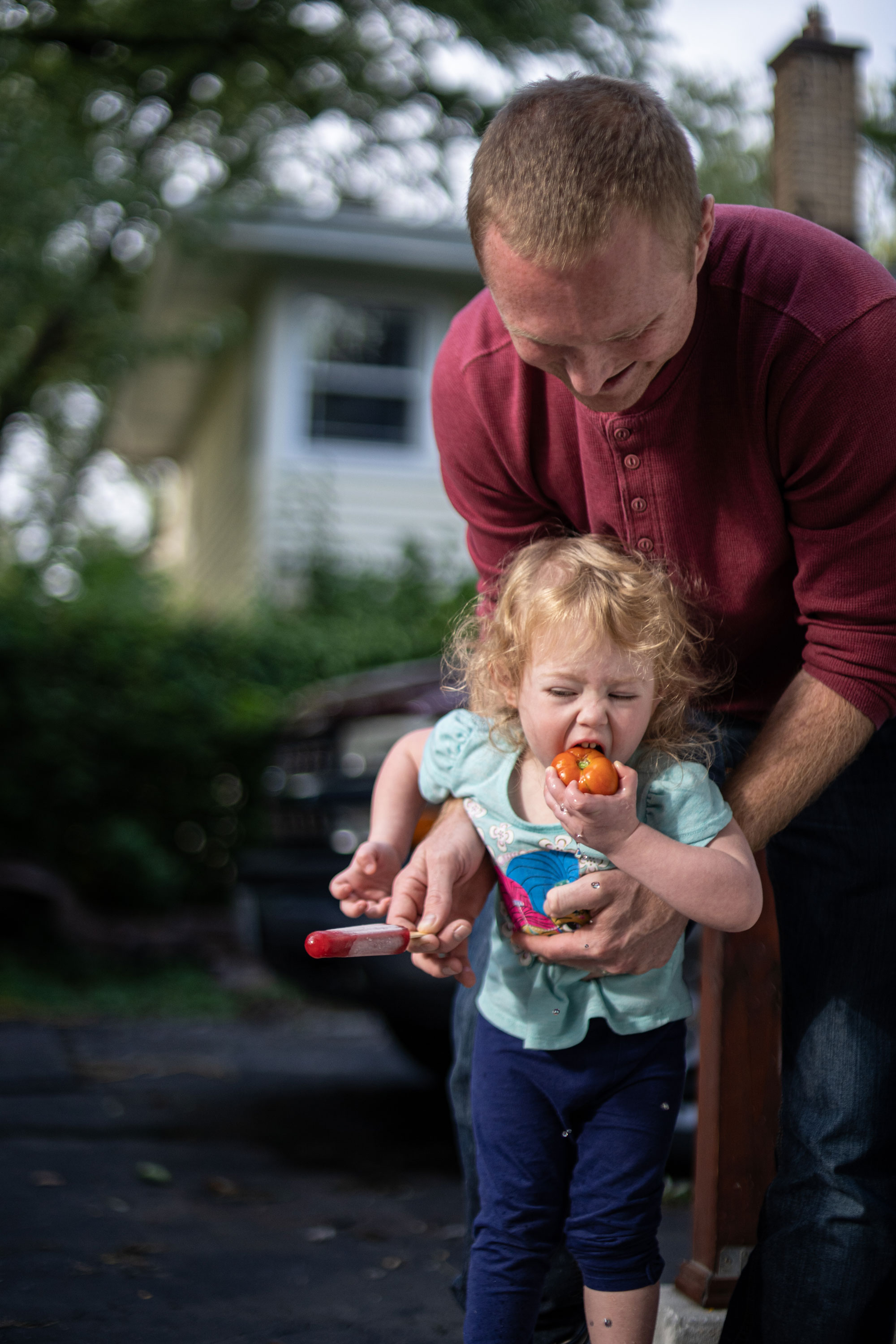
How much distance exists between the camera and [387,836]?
7.11 feet

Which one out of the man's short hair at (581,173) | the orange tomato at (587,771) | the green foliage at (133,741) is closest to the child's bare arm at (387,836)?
the orange tomato at (587,771)

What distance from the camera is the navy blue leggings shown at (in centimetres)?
199

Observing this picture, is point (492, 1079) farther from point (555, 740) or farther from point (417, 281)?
point (417, 281)

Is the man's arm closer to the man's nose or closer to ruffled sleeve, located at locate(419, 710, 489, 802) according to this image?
ruffled sleeve, located at locate(419, 710, 489, 802)

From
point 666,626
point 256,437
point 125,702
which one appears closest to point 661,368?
point 666,626

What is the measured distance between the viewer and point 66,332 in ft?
42.8

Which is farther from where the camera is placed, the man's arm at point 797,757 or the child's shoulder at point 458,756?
the child's shoulder at point 458,756

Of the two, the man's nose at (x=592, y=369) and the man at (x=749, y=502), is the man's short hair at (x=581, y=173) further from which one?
the man's nose at (x=592, y=369)

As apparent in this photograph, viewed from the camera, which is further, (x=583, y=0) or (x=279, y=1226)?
(x=583, y=0)

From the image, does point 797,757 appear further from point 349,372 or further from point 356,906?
point 349,372

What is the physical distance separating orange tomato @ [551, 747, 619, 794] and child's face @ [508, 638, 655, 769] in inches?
2.2

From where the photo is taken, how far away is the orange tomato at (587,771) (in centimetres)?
182

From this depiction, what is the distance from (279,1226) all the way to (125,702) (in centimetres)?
465

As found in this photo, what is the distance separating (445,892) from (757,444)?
81 centimetres
